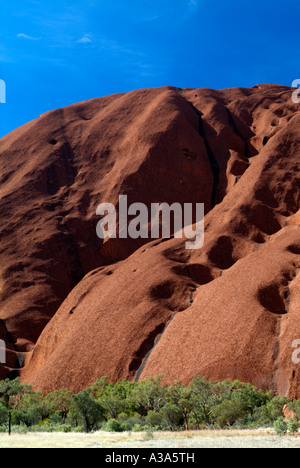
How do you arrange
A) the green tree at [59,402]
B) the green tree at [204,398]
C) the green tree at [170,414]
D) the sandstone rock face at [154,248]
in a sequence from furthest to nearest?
the sandstone rock face at [154,248] < the green tree at [59,402] < the green tree at [204,398] < the green tree at [170,414]

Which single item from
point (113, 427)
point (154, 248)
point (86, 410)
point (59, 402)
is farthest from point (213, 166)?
point (113, 427)

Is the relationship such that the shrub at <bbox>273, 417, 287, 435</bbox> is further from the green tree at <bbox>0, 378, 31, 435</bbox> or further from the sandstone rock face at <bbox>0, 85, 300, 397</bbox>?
the green tree at <bbox>0, 378, 31, 435</bbox>

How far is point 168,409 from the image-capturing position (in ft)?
86.2

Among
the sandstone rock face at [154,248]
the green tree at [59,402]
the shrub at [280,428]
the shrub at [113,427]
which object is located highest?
the sandstone rock face at [154,248]

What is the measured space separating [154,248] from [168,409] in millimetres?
24899

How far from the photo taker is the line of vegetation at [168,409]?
84.8 ft

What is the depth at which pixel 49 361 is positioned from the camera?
40.2 meters

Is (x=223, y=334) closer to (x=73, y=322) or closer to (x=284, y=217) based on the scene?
(x=73, y=322)

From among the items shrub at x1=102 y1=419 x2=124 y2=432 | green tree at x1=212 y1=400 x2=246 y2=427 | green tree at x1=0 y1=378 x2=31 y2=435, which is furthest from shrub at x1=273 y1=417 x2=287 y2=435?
green tree at x1=0 y1=378 x2=31 y2=435

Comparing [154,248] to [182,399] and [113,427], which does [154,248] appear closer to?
[182,399]

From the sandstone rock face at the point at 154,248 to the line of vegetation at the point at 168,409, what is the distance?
3.08 m

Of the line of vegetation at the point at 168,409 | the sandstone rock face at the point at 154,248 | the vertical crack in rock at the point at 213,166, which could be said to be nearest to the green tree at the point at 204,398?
the line of vegetation at the point at 168,409

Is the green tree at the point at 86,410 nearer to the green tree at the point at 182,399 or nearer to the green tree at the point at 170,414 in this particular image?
the green tree at the point at 170,414
